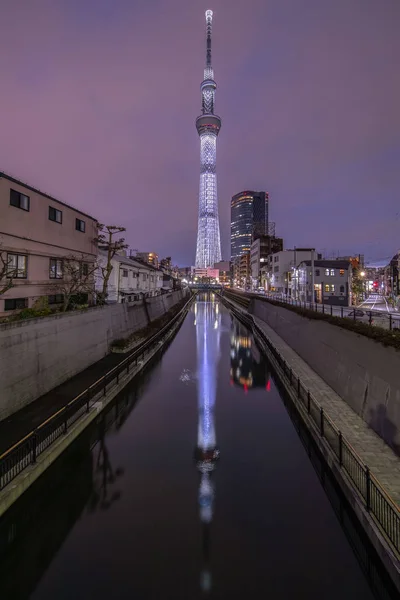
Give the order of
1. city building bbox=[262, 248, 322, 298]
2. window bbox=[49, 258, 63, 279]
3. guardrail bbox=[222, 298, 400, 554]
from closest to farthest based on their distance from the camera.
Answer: guardrail bbox=[222, 298, 400, 554] < window bbox=[49, 258, 63, 279] < city building bbox=[262, 248, 322, 298]

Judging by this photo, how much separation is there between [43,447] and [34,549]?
2958 millimetres

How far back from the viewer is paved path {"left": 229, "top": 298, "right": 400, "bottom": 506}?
27.0 feet

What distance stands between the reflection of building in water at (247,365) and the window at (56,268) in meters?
16.0

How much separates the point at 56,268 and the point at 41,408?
1266cm

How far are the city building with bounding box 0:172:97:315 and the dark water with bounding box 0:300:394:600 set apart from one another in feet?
32.9

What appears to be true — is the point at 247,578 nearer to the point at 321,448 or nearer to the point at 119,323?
the point at 321,448

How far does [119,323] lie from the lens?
1086 inches

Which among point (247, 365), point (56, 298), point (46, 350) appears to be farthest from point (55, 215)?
point (247, 365)

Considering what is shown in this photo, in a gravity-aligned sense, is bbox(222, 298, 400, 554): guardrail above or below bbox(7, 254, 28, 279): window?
below

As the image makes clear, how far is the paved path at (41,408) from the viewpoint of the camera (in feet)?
35.4

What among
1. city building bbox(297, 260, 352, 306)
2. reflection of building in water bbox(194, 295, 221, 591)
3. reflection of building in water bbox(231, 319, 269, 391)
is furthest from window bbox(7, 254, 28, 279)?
city building bbox(297, 260, 352, 306)

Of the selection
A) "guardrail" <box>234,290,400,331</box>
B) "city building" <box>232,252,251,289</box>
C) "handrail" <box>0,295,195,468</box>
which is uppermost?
"city building" <box>232,252,251,289</box>

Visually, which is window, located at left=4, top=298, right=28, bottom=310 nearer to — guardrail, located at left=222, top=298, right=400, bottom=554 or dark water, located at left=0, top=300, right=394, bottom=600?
dark water, located at left=0, top=300, right=394, bottom=600

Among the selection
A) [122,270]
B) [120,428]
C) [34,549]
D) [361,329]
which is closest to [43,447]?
[34,549]
